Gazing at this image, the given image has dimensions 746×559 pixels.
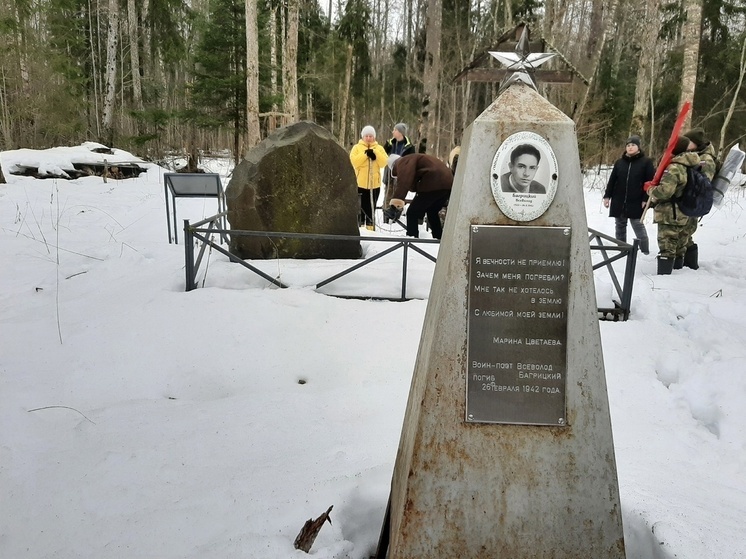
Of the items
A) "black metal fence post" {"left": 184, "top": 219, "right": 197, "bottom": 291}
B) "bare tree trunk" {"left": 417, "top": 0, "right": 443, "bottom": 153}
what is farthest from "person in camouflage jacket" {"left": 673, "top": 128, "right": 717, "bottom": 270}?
"bare tree trunk" {"left": 417, "top": 0, "right": 443, "bottom": 153}

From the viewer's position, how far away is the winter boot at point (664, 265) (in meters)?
6.39

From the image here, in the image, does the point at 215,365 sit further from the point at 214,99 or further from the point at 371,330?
the point at 214,99

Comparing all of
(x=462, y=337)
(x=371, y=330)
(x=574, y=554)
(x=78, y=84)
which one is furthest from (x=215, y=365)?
(x=78, y=84)

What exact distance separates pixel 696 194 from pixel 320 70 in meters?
20.2

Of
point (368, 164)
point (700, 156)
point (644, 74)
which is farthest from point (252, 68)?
point (700, 156)

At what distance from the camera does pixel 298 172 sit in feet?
21.3

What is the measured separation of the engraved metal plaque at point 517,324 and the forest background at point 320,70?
1075 centimetres

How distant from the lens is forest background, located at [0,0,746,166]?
13.9 metres

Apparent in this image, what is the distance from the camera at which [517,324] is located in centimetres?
183

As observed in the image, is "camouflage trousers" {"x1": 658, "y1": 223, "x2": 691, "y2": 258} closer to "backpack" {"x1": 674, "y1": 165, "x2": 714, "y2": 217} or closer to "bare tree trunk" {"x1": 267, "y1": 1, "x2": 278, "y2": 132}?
"backpack" {"x1": 674, "y1": 165, "x2": 714, "y2": 217}

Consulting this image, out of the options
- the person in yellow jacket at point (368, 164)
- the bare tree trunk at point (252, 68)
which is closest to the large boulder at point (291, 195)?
the person in yellow jacket at point (368, 164)

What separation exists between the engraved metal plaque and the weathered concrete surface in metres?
0.03

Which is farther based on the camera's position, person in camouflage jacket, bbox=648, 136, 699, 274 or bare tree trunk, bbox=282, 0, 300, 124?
bare tree trunk, bbox=282, 0, 300, 124

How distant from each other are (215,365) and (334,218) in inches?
126
